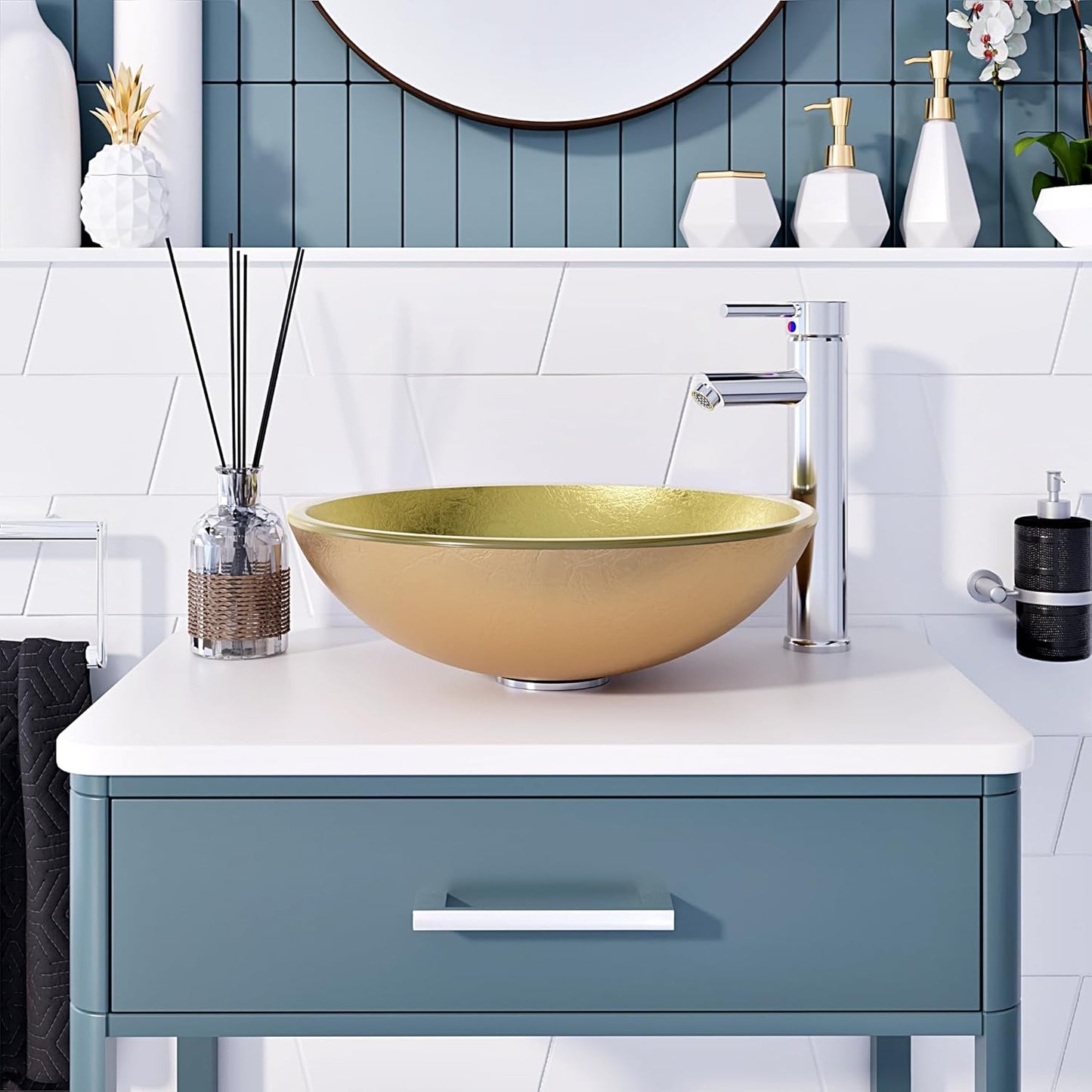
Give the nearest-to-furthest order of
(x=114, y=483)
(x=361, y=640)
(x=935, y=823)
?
(x=935, y=823) → (x=361, y=640) → (x=114, y=483)

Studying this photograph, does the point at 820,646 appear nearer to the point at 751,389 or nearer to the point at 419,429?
the point at 751,389

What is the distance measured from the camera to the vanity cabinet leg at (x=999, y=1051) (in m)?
0.93

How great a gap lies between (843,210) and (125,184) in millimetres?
773

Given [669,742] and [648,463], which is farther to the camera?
[648,463]

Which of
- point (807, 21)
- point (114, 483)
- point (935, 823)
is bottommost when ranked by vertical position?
point (935, 823)

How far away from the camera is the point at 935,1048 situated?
4.79ft

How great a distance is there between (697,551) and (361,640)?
0.45 meters

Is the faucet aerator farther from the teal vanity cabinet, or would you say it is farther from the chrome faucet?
the teal vanity cabinet

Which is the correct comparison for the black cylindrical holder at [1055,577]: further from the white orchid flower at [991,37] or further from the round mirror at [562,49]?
the round mirror at [562,49]

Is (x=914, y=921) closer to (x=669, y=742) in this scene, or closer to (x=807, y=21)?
(x=669, y=742)

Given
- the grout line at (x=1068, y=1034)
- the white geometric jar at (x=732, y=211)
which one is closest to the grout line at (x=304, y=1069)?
the grout line at (x=1068, y=1034)

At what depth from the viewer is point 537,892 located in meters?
0.92

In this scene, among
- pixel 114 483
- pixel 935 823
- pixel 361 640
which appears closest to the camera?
pixel 935 823

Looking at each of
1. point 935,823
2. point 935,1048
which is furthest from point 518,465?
point 935,1048
